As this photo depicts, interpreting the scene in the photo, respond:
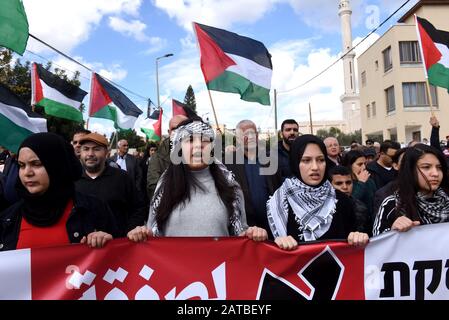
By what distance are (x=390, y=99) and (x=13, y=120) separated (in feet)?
99.1

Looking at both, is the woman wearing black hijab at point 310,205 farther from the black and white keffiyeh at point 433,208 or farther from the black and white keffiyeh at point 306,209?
the black and white keffiyeh at point 433,208

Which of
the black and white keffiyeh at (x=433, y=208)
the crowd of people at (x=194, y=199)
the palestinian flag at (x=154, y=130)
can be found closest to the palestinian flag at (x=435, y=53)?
the crowd of people at (x=194, y=199)

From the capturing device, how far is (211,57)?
6004 millimetres

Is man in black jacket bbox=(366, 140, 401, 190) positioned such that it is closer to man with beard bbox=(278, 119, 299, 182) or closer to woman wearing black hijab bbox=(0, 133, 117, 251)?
man with beard bbox=(278, 119, 299, 182)

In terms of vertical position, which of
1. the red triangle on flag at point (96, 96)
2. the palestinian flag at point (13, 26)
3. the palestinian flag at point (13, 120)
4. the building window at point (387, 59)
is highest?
the building window at point (387, 59)

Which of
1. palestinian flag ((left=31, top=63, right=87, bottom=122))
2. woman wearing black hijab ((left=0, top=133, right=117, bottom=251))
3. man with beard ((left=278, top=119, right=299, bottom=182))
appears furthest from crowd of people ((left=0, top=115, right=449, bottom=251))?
palestinian flag ((left=31, top=63, right=87, bottom=122))

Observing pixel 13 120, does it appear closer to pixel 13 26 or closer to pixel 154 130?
pixel 13 26

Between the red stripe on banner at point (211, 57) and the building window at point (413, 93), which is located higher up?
the building window at point (413, 93)

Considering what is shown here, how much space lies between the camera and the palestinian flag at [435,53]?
262 inches

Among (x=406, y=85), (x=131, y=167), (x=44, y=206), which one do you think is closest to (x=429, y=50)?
(x=131, y=167)

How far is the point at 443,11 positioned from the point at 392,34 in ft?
14.1

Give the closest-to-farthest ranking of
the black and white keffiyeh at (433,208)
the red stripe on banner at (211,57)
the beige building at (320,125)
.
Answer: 1. the black and white keffiyeh at (433,208)
2. the red stripe on banner at (211,57)
3. the beige building at (320,125)

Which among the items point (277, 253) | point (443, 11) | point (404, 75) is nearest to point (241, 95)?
point (277, 253)

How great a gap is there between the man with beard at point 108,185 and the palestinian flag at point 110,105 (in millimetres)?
4690
